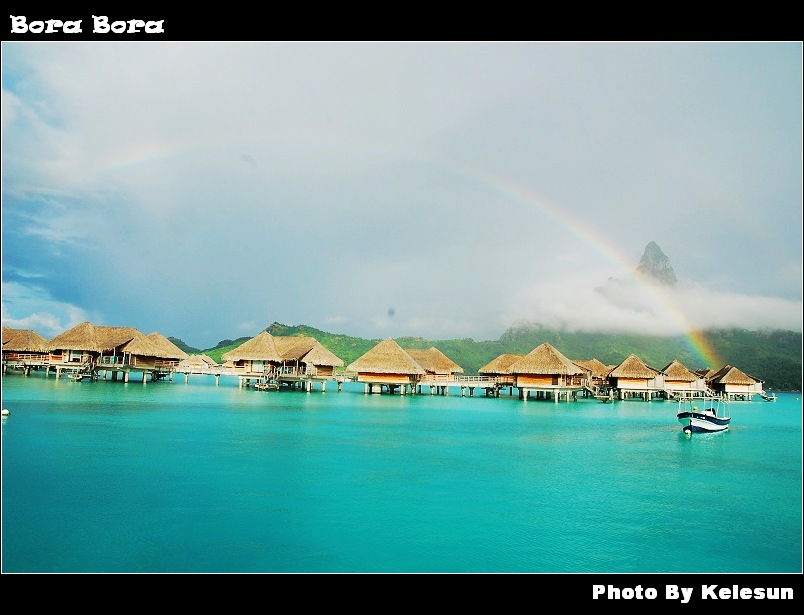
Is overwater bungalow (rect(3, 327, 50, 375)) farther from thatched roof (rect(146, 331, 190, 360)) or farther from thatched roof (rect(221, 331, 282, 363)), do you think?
thatched roof (rect(221, 331, 282, 363))

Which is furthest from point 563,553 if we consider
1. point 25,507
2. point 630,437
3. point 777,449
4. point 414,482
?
point 777,449

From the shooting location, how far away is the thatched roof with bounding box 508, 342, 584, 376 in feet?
136

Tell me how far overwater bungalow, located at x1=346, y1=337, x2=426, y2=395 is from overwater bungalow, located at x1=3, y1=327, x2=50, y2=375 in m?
24.6

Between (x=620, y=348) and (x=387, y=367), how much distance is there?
93524 millimetres

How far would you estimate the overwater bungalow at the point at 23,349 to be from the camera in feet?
139

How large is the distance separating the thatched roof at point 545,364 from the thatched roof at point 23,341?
1476 inches

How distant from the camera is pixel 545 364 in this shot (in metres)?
41.9

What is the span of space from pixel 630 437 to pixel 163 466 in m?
18.8

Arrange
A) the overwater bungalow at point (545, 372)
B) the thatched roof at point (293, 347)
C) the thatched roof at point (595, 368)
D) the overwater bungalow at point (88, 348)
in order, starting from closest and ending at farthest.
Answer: the overwater bungalow at point (88, 348), the overwater bungalow at point (545, 372), the thatched roof at point (293, 347), the thatched roof at point (595, 368)

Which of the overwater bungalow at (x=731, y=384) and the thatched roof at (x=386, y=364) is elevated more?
the thatched roof at (x=386, y=364)

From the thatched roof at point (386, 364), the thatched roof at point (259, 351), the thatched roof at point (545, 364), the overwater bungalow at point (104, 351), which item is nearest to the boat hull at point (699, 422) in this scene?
the thatched roof at point (545, 364)

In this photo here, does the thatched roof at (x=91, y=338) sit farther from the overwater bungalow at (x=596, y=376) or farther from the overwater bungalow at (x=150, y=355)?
the overwater bungalow at (x=596, y=376)

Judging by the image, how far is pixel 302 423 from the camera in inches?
933
